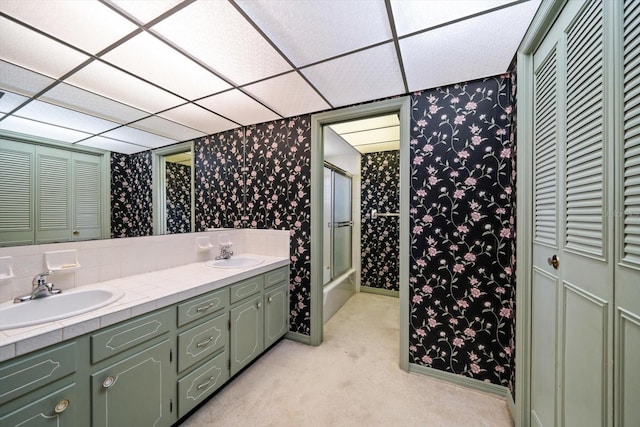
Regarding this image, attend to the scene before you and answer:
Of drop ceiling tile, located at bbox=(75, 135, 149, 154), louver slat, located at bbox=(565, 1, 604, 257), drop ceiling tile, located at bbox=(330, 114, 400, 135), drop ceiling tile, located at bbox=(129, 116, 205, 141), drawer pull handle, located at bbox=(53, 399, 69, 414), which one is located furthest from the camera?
drop ceiling tile, located at bbox=(330, 114, 400, 135)

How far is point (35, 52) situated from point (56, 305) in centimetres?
132

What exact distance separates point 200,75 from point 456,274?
2295mm

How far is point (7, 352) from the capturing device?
0.77 meters

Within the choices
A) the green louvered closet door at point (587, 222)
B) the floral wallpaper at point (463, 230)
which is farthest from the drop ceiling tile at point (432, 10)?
the floral wallpaper at point (463, 230)

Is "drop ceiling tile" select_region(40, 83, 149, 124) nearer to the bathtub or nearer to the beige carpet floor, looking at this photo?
the beige carpet floor

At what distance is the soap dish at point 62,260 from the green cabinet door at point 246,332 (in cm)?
96

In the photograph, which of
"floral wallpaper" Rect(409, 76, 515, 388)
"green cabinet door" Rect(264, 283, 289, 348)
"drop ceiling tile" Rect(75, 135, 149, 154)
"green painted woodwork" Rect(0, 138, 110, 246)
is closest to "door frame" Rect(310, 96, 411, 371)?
"floral wallpaper" Rect(409, 76, 515, 388)

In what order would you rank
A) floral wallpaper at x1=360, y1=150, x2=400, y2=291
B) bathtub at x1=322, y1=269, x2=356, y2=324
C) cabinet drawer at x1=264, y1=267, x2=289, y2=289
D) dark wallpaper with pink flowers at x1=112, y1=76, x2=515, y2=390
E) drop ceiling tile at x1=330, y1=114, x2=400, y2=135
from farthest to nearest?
floral wallpaper at x1=360, y1=150, x2=400, y2=291 → bathtub at x1=322, y1=269, x2=356, y2=324 → drop ceiling tile at x1=330, y1=114, x2=400, y2=135 → cabinet drawer at x1=264, y1=267, x2=289, y2=289 → dark wallpaper with pink flowers at x1=112, y1=76, x2=515, y2=390

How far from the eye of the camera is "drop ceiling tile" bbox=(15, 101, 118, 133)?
124 centimetres

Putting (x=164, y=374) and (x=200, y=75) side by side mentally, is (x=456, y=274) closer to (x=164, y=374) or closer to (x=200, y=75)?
(x=164, y=374)

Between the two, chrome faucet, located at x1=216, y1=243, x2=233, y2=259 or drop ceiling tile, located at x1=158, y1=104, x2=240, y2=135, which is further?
chrome faucet, located at x1=216, y1=243, x2=233, y2=259

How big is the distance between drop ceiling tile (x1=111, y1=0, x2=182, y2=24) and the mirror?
3.25 feet

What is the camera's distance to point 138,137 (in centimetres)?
173

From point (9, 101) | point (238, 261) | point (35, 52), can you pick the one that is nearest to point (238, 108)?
point (35, 52)
